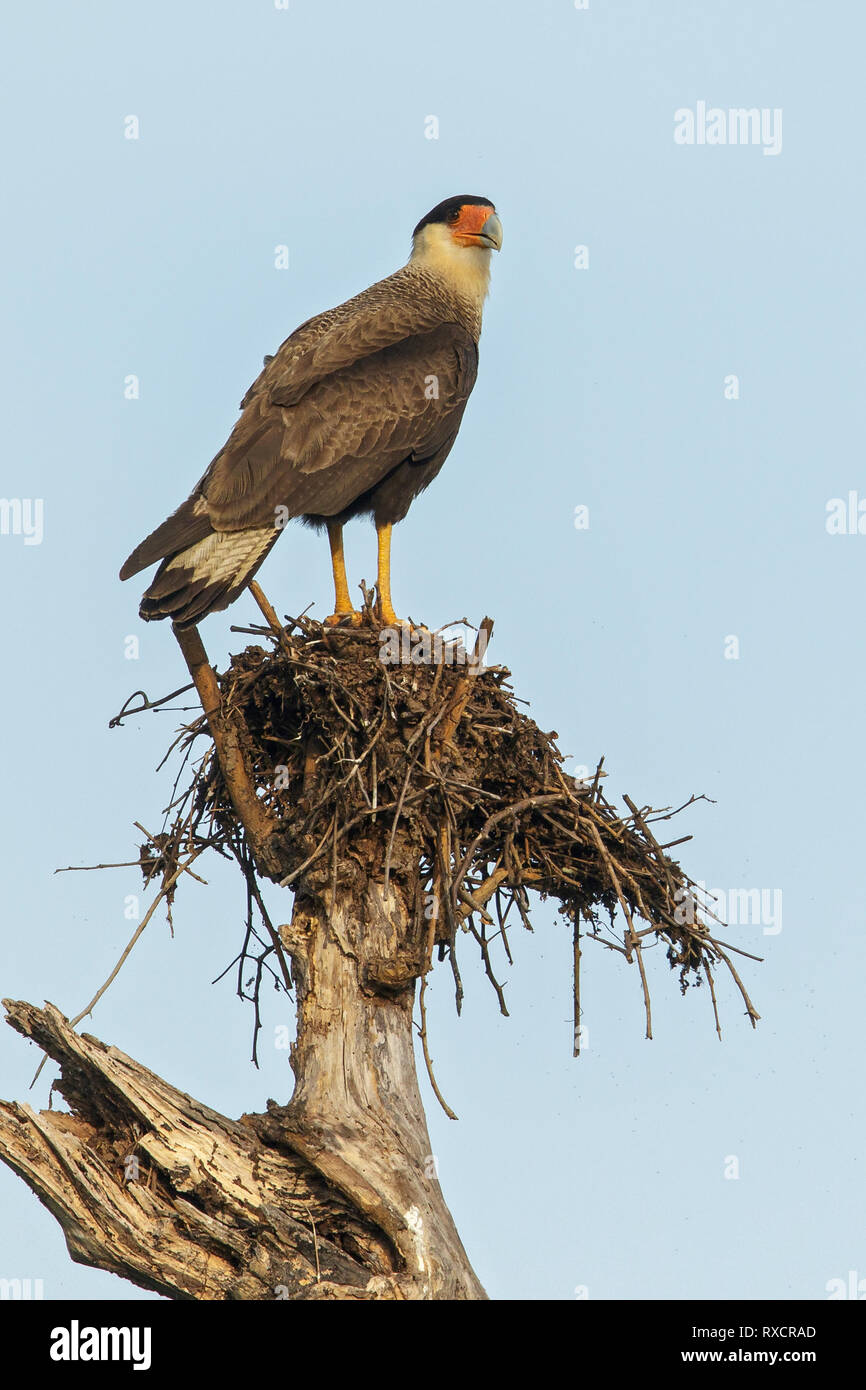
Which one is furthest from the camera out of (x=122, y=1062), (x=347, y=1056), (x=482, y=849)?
(x=482, y=849)

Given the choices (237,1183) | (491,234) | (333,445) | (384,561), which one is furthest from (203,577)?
(491,234)

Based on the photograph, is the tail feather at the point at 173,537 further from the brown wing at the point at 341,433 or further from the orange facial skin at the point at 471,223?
the orange facial skin at the point at 471,223

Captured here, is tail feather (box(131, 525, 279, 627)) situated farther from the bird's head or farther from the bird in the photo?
the bird's head

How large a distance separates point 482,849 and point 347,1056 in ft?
4.54

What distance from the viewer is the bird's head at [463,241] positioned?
11.7 metres

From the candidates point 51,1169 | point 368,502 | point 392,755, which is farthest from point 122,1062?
point 368,502

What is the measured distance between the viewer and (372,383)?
981 centimetres

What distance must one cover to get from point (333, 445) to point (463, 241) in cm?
318

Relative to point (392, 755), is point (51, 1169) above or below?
below

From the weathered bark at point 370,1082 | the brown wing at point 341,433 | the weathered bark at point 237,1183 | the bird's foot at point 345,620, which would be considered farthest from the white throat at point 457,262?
the weathered bark at point 237,1183

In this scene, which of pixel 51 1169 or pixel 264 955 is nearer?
pixel 51 1169
